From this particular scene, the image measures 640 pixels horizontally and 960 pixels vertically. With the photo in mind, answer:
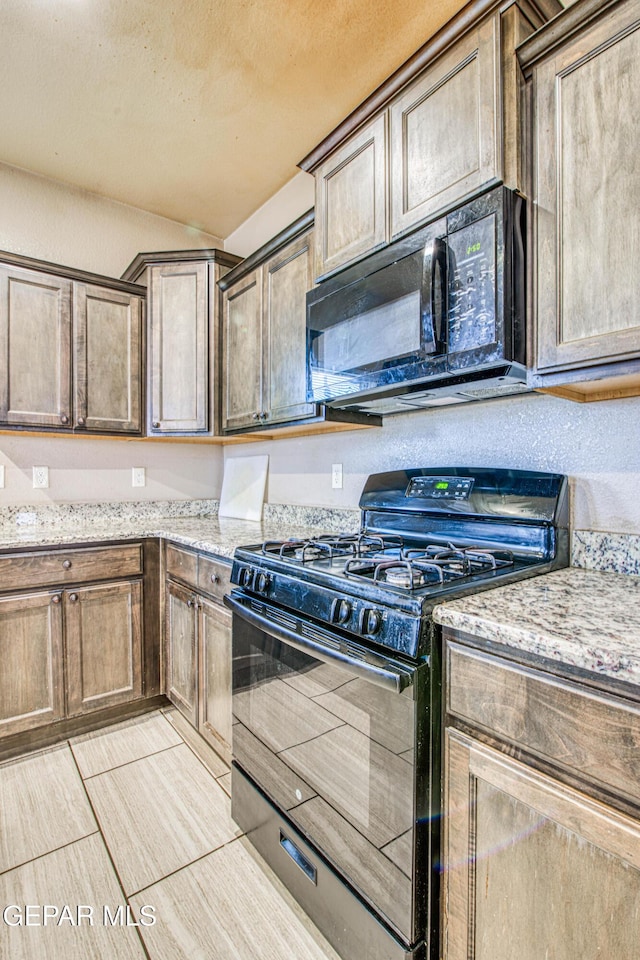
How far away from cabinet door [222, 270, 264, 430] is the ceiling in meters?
0.69

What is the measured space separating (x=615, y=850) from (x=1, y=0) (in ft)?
9.42

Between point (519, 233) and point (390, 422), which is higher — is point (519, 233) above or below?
above

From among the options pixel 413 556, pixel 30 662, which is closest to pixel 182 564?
pixel 30 662

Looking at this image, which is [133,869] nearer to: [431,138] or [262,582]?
[262,582]

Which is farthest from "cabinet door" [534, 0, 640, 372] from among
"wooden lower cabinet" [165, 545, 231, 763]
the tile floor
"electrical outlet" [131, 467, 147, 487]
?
"electrical outlet" [131, 467, 147, 487]

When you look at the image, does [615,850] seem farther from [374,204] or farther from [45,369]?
[45,369]

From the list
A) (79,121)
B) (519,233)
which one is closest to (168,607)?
(519,233)

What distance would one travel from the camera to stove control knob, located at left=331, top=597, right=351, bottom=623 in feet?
3.71

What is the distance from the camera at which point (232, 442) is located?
315 cm

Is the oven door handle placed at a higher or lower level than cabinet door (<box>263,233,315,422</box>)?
lower

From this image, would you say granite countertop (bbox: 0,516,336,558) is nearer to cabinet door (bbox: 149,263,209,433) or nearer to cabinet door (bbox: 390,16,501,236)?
cabinet door (bbox: 149,263,209,433)

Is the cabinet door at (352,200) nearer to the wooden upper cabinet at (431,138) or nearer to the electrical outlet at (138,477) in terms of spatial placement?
the wooden upper cabinet at (431,138)

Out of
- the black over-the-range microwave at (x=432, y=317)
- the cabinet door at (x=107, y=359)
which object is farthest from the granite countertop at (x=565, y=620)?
the cabinet door at (x=107, y=359)

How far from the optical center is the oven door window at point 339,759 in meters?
1.01
